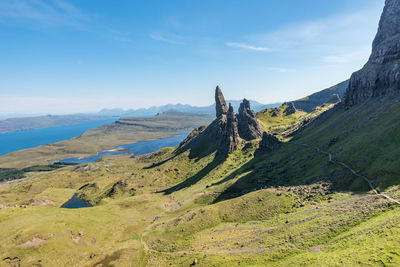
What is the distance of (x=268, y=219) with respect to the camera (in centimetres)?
7431

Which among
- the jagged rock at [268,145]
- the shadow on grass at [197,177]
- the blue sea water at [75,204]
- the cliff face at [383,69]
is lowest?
the blue sea water at [75,204]

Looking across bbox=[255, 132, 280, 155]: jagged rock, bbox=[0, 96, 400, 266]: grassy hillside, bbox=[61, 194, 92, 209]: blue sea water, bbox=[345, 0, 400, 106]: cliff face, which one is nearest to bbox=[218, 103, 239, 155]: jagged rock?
bbox=[255, 132, 280, 155]: jagged rock

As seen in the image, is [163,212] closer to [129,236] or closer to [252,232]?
[129,236]

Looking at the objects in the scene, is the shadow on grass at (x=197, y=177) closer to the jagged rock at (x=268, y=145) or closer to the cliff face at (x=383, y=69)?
the jagged rock at (x=268, y=145)

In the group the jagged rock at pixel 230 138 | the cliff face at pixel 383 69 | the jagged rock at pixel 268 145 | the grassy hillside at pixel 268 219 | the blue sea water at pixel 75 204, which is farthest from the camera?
the jagged rock at pixel 230 138

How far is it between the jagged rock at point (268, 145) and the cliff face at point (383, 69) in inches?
2485

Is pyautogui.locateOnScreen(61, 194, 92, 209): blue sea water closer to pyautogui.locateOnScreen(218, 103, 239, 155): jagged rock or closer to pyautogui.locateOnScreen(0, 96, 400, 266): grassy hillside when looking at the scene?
pyautogui.locateOnScreen(0, 96, 400, 266): grassy hillside

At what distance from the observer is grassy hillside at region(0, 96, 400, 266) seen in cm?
5022

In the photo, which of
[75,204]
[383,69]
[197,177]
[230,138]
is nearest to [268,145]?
[230,138]

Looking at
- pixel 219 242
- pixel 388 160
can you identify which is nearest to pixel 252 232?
pixel 219 242

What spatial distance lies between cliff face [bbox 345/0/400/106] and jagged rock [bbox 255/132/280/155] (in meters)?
63.1

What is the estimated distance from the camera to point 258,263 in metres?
51.5

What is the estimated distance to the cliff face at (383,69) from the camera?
4715 inches

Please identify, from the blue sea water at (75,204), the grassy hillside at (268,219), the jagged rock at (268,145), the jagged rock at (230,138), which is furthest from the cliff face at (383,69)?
the blue sea water at (75,204)
